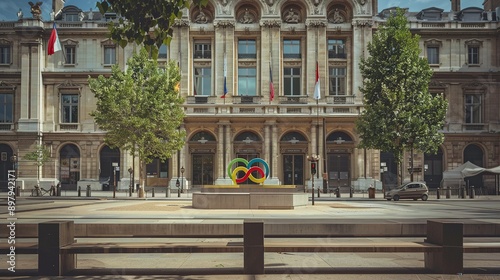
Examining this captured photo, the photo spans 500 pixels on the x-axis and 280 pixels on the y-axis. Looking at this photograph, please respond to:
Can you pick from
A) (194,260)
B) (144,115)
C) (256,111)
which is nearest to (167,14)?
(194,260)

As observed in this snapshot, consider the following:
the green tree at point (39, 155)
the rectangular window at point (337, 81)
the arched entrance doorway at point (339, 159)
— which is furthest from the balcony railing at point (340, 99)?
the green tree at point (39, 155)

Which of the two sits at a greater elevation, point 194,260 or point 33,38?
point 33,38

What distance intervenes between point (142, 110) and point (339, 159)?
873 inches

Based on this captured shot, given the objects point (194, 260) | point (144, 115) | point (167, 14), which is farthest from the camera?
point (144, 115)

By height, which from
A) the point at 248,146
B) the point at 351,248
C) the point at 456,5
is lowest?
the point at 351,248

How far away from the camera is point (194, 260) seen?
1093cm

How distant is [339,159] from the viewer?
168ft

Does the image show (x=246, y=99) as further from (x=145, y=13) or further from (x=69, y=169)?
(x=145, y=13)

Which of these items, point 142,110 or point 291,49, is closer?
point 142,110

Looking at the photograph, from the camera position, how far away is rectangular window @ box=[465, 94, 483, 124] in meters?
52.4

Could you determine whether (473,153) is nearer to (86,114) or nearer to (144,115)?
(144,115)

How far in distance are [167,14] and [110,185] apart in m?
45.0

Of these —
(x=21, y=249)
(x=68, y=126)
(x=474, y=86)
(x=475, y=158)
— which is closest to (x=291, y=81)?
(x=474, y=86)

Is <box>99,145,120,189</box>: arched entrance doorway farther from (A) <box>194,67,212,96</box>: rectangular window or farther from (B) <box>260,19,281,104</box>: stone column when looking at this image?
(B) <box>260,19,281,104</box>: stone column
